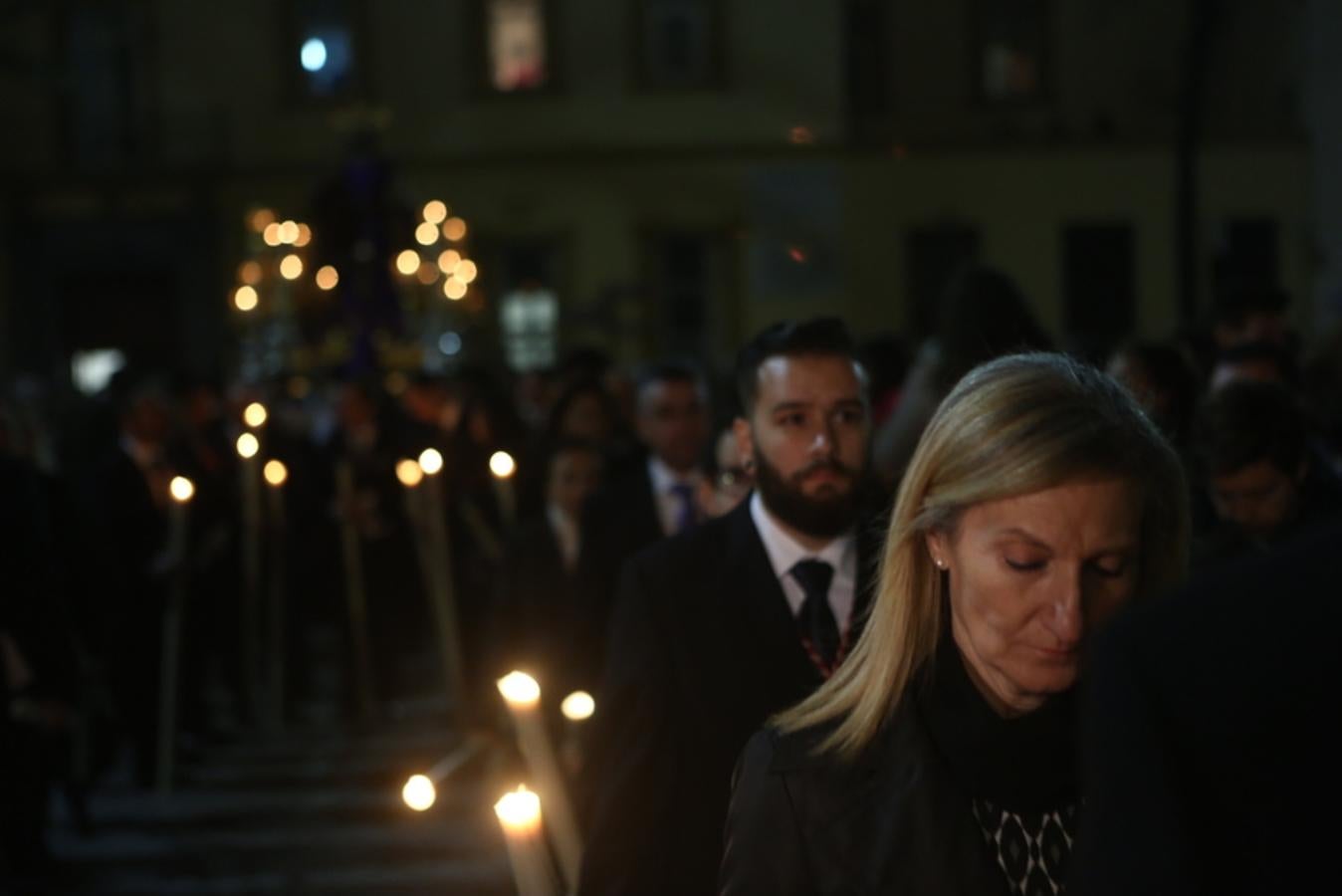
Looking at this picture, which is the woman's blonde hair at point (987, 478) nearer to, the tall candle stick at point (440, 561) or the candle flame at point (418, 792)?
the candle flame at point (418, 792)

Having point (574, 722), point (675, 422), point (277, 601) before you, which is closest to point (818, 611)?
point (574, 722)

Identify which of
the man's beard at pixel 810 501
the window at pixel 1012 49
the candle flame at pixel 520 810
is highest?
the window at pixel 1012 49

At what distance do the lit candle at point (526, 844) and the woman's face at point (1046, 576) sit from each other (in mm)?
866

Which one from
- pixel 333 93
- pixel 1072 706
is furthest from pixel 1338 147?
pixel 333 93

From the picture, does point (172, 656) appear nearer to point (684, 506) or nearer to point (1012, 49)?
point (684, 506)

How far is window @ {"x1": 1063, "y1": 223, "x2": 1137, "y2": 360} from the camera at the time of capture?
3653cm

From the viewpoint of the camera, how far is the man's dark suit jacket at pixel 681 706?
437cm

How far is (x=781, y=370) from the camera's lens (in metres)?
5.18

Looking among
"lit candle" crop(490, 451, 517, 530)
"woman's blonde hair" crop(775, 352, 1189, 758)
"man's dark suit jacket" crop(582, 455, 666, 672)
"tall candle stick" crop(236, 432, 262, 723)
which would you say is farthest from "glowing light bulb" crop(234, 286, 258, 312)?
"woman's blonde hair" crop(775, 352, 1189, 758)

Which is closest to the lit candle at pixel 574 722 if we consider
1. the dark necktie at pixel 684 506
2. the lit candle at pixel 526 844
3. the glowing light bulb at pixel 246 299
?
the dark necktie at pixel 684 506

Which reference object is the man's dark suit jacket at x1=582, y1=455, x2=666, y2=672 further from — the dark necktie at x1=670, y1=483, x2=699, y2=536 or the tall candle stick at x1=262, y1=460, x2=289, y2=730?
the tall candle stick at x1=262, y1=460, x2=289, y2=730

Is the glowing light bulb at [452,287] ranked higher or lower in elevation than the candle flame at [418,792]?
higher

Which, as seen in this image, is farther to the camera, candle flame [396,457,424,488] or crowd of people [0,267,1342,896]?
candle flame [396,457,424,488]

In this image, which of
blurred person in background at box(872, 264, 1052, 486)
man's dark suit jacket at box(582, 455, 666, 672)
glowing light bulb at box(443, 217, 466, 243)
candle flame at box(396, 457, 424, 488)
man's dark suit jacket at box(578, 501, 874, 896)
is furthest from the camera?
glowing light bulb at box(443, 217, 466, 243)
